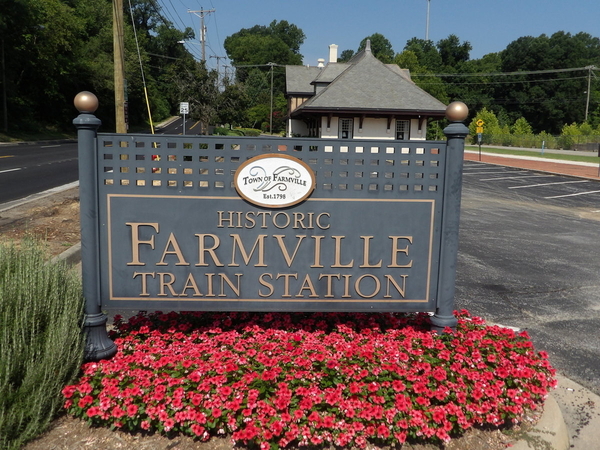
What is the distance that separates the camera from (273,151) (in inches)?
154

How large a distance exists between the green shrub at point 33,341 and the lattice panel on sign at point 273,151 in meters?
0.83

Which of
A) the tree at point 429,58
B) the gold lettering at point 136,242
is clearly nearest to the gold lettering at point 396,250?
the gold lettering at point 136,242

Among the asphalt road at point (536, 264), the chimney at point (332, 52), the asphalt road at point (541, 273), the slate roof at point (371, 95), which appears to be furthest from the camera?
the chimney at point (332, 52)

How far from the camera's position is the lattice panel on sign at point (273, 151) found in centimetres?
384

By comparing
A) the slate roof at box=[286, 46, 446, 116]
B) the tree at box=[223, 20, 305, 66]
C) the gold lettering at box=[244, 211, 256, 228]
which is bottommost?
the gold lettering at box=[244, 211, 256, 228]

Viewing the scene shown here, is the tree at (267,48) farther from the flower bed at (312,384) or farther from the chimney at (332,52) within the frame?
the flower bed at (312,384)

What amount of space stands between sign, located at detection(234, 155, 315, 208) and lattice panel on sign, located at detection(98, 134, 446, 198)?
0.06 metres

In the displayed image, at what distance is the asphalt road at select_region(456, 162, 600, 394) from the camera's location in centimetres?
510

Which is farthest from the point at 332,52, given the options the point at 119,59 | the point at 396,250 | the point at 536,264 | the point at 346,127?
the point at 396,250

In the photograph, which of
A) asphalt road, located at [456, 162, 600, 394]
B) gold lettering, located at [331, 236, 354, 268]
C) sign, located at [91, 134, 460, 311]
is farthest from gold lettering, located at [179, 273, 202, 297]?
asphalt road, located at [456, 162, 600, 394]

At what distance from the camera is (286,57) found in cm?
11988

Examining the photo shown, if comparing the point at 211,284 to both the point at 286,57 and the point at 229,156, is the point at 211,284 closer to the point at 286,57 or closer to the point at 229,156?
the point at 229,156

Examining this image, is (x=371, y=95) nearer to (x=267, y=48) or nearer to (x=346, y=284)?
(x=346, y=284)

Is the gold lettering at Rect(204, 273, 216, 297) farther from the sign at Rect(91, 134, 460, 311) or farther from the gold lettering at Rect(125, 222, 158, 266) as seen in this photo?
the gold lettering at Rect(125, 222, 158, 266)
